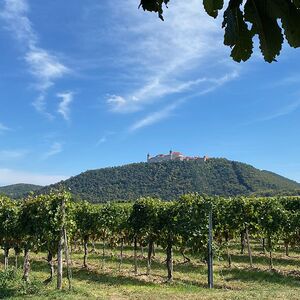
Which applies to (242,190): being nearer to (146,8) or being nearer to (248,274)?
(248,274)

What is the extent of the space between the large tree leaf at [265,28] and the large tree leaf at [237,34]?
4 centimetres

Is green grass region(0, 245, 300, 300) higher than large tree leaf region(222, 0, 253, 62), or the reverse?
large tree leaf region(222, 0, 253, 62)

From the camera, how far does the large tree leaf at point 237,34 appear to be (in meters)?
1.26

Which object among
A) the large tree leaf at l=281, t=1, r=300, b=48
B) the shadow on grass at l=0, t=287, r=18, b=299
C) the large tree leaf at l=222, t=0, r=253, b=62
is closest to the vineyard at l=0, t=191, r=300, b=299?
the shadow on grass at l=0, t=287, r=18, b=299

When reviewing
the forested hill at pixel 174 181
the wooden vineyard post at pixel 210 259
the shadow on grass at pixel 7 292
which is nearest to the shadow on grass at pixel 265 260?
the wooden vineyard post at pixel 210 259

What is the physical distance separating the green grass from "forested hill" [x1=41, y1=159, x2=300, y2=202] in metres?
99.7

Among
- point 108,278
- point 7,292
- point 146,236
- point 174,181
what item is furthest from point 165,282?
point 174,181

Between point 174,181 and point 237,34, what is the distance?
14305 centimetres

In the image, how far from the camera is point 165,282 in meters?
17.2

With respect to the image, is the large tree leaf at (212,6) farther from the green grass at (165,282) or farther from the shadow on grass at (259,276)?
the shadow on grass at (259,276)

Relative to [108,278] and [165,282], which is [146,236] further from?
[165,282]

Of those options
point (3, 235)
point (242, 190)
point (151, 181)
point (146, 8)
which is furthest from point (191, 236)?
point (151, 181)

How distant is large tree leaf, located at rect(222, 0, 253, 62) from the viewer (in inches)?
49.8

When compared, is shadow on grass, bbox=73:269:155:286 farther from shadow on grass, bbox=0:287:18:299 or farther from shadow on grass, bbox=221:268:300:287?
shadow on grass, bbox=0:287:18:299
